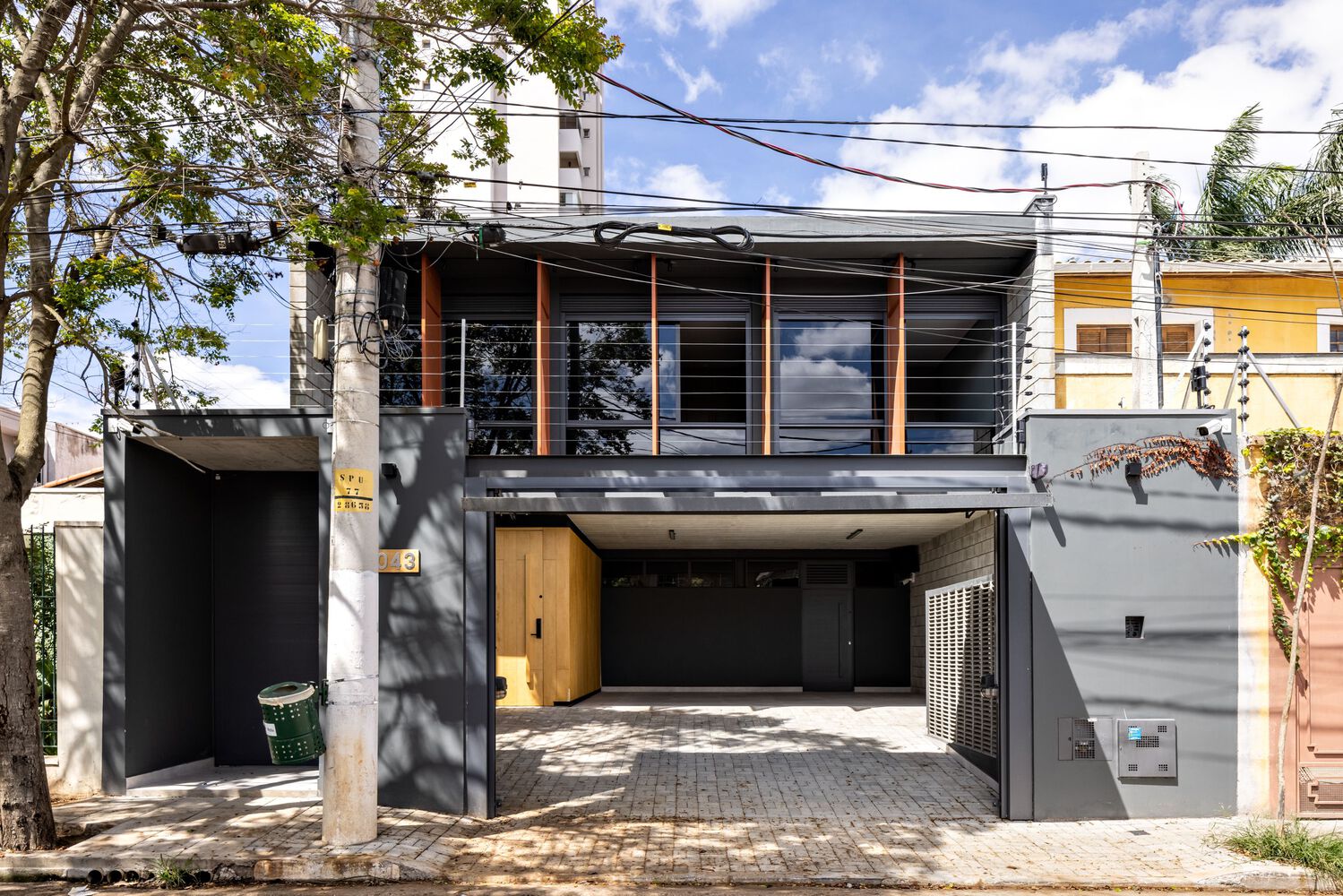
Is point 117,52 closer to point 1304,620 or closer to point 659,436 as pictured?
point 659,436

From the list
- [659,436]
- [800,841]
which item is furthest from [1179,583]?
[659,436]

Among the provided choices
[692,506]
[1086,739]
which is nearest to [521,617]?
[692,506]

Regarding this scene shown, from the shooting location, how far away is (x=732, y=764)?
405 inches

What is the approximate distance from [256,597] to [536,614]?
16.7ft

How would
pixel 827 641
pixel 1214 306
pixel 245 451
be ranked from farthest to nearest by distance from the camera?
pixel 827 641, pixel 1214 306, pixel 245 451

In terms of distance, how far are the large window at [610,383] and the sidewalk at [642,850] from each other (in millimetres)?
5966

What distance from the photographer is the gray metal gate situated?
958cm

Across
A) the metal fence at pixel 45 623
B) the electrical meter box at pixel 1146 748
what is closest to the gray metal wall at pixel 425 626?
the metal fence at pixel 45 623

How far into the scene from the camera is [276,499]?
9922mm

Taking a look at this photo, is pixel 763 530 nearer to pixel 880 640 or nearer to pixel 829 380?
pixel 829 380

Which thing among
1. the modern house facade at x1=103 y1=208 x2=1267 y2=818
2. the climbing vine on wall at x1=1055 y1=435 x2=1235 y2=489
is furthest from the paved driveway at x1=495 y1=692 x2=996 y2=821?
the climbing vine on wall at x1=1055 y1=435 x2=1235 y2=489

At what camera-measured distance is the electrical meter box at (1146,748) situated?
27.0 feet

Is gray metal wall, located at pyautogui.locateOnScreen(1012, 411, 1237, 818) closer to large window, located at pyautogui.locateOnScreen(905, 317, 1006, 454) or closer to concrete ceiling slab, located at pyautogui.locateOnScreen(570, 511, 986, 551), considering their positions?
concrete ceiling slab, located at pyautogui.locateOnScreen(570, 511, 986, 551)

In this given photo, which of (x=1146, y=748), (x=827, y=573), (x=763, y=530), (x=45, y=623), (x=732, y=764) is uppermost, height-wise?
(x=763, y=530)
